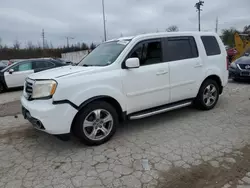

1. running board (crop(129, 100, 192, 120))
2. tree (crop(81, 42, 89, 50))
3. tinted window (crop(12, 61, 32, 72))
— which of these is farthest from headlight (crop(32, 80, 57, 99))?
tree (crop(81, 42, 89, 50))

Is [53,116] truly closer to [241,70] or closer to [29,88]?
[29,88]

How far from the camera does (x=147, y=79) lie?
4012mm

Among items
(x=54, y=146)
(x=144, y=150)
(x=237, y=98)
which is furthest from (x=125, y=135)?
(x=237, y=98)

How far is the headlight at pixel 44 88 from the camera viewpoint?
323 cm

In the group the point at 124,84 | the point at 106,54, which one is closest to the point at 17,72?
the point at 106,54

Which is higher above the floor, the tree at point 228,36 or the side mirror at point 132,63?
the tree at point 228,36

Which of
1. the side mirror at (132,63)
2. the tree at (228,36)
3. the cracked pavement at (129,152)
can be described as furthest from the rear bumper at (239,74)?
the tree at (228,36)

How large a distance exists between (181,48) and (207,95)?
4.42 feet

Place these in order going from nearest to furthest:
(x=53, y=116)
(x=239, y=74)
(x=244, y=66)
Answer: (x=53, y=116) < (x=244, y=66) < (x=239, y=74)

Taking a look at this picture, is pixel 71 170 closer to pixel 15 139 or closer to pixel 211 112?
pixel 15 139

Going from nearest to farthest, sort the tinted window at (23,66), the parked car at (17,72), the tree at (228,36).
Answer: the parked car at (17,72) → the tinted window at (23,66) → the tree at (228,36)

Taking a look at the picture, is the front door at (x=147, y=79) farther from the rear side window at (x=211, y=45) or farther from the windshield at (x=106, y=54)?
the rear side window at (x=211, y=45)

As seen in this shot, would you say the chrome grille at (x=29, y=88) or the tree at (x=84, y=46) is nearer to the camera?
the chrome grille at (x=29, y=88)

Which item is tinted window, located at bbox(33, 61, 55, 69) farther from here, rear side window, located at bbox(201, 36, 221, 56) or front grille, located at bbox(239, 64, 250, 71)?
front grille, located at bbox(239, 64, 250, 71)
